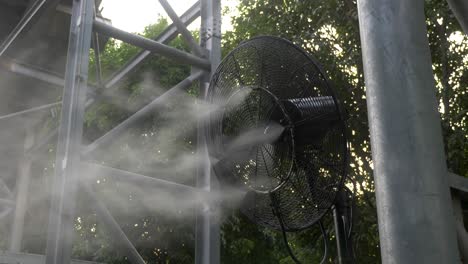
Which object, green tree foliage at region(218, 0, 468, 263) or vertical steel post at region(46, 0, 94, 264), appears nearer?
vertical steel post at region(46, 0, 94, 264)

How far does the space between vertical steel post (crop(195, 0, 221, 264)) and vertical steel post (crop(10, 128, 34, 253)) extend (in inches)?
186

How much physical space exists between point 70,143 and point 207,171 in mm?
1212

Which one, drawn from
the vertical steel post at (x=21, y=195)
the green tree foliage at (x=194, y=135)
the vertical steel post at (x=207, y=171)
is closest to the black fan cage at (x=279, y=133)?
the vertical steel post at (x=207, y=171)

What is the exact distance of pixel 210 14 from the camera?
5074 mm

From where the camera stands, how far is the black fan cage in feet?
9.96

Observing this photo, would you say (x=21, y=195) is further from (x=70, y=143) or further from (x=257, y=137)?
(x=257, y=137)

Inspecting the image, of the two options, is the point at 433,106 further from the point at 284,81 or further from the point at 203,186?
the point at 203,186

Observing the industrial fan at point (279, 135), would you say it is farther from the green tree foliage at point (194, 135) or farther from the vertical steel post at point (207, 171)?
the green tree foliage at point (194, 135)

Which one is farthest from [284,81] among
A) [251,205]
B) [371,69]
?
[371,69]

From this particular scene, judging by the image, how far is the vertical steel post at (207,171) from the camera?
173 inches

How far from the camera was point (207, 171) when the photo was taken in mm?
4641

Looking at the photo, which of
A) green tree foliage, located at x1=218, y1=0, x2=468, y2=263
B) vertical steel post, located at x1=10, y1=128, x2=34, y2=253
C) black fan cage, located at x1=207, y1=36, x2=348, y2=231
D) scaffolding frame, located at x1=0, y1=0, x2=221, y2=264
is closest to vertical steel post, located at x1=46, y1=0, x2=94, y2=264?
scaffolding frame, located at x1=0, y1=0, x2=221, y2=264

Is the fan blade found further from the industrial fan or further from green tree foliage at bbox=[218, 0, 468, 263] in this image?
green tree foliage at bbox=[218, 0, 468, 263]

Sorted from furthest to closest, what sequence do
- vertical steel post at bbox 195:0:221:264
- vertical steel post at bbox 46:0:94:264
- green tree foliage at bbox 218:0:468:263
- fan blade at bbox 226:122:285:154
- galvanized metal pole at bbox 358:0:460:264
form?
green tree foliage at bbox 218:0:468:263 → vertical steel post at bbox 195:0:221:264 → vertical steel post at bbox 46:0:94:264 → fan blade at bbox 226:122:285:154 → galvanized metal pole at bbox 358:0:460:264
